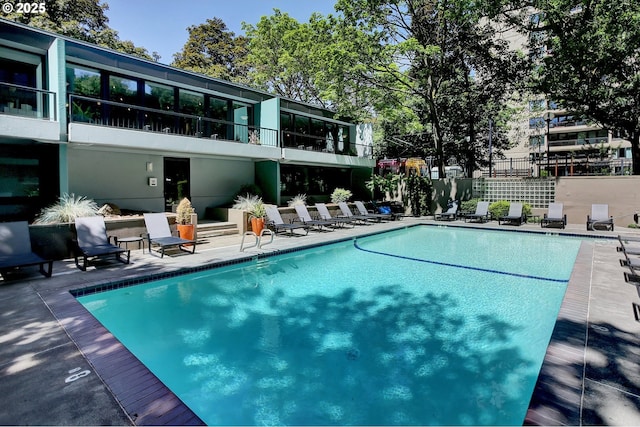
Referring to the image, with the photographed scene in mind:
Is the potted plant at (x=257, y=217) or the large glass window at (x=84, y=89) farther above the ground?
the large glass window at (x=84, y=89)

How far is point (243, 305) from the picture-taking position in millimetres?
6355

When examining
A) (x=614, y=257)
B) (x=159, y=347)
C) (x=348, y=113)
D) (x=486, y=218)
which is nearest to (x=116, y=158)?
(x=159, y=347)

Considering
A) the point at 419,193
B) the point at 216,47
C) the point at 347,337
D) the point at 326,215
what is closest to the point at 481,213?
the point at 419,193

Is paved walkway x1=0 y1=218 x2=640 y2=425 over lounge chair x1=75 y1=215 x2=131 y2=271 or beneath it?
beneath

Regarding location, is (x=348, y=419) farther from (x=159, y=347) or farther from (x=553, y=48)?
(x=553, y=48)

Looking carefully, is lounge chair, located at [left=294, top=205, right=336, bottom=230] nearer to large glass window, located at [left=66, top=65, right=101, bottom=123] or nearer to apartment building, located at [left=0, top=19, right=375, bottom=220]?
apartment building, located at [left=0, top=19, right=375, bottom=220]

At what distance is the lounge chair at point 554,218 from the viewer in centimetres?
1468

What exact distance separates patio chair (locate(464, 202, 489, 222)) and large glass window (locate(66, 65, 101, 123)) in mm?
16298

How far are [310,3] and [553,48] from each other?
46.3 feet

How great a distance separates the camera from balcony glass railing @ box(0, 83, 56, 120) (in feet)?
29.6

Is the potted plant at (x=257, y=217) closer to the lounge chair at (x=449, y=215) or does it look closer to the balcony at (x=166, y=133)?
the balcony at (x=166, y=133)

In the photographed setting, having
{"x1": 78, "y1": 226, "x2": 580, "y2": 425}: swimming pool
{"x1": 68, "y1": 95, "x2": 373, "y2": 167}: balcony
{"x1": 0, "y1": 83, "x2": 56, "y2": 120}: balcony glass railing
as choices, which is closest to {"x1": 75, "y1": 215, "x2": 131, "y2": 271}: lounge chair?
{"x1": 78, "y1": 226, "x2": 580, "y2": 425}: swimming pool

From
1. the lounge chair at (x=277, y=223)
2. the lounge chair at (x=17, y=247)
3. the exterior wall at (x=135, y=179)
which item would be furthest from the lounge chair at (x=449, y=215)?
the lounge chair at (x=17, y=247)

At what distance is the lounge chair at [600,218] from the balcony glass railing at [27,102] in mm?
19509
